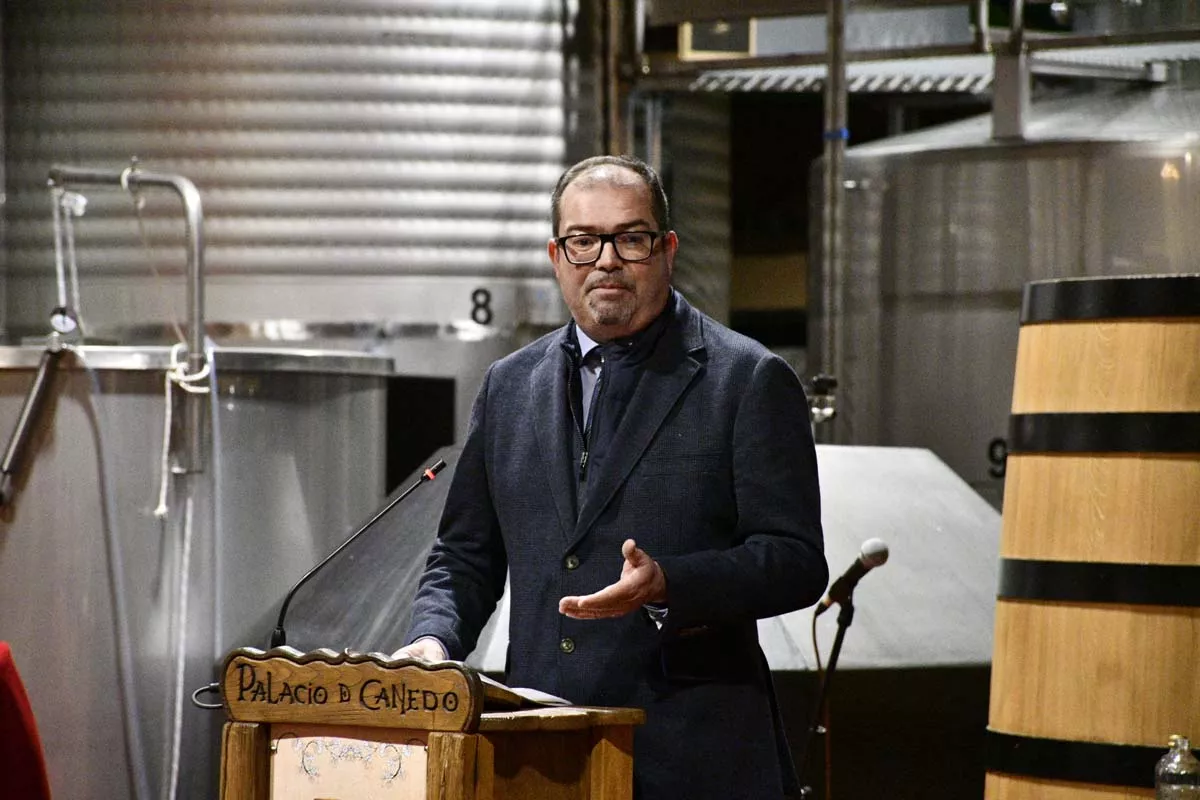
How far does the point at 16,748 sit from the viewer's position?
3688mm

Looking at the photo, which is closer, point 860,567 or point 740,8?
point 860,567

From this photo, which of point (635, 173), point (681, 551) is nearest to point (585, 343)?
point (635, 173)

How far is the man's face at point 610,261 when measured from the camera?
2.31 meters

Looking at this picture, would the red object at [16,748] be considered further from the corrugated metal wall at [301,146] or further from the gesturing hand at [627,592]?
the corrugated metal wall at [301,146]

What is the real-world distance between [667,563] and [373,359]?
4525 mm

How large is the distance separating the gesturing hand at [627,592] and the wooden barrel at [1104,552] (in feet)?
5.26

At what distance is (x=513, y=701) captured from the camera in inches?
79.2

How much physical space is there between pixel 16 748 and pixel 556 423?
1945 mm

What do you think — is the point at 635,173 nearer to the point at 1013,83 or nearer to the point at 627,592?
the point at 627,592

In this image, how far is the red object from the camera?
367 cm

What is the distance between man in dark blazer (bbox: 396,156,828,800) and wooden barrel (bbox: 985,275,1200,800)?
4.09ft

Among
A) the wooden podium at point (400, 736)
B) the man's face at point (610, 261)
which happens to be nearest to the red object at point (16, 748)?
the wooden podium at point (400, 736)

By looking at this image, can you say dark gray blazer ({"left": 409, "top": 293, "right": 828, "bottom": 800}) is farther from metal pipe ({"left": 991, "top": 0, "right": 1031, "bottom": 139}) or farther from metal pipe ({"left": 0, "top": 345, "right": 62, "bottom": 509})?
metal pipe ({"left": 991, "top": 0, "right": 1031, "bottom": 139})

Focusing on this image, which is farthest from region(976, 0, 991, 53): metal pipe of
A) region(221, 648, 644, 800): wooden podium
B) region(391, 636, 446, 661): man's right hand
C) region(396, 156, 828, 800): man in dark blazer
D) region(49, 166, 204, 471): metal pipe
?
region(221, 648, 644, 800): wooden podium
